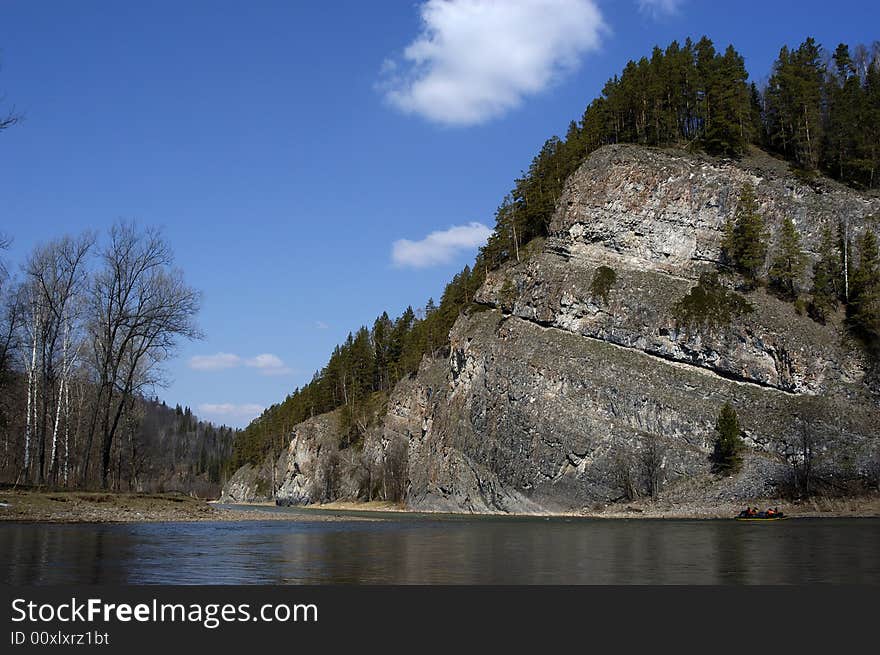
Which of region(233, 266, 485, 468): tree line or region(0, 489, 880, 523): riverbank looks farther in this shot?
region(233, 266, 485, 468): tree line

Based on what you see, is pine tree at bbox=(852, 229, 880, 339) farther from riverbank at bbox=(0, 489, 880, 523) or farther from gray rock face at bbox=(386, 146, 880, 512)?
riverbank at bbox=(0, 489, 880, 523)

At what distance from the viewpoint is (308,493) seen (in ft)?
434

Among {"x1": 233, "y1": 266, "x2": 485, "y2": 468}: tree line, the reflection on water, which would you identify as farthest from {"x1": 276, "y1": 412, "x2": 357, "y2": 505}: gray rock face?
the reflection on water

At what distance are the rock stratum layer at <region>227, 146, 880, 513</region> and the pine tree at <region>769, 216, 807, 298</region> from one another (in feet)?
6.86

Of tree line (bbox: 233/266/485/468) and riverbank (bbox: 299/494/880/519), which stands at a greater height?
tree line (bbox: 233/266/485/468)

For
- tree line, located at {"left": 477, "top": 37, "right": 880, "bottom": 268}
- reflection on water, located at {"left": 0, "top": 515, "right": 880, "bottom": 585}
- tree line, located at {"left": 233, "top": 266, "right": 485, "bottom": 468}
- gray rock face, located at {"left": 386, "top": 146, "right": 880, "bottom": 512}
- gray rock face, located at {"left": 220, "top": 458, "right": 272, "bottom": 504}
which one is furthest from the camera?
gray rock face, located at {"left": 220, "top": 458, "right": 272, "bottom": 504}

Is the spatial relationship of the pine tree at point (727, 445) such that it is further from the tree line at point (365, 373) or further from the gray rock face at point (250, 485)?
the gray rock face at point (250, 485)

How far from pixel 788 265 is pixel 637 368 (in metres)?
23.5

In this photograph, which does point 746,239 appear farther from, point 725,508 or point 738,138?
point 725,508

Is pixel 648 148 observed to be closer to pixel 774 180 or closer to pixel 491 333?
pixel 774 180

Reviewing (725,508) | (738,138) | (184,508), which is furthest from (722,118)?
(184,508)

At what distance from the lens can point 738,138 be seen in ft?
308

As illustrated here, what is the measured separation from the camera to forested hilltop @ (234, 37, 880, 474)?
8294 cm

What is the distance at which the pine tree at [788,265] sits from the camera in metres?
82.1
